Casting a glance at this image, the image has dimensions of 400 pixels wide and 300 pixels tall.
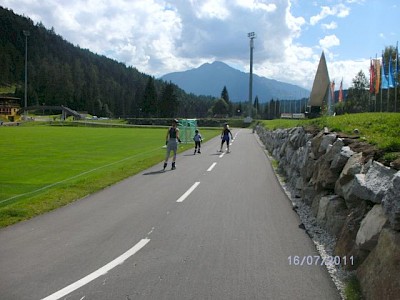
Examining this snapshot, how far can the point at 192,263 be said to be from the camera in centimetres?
588

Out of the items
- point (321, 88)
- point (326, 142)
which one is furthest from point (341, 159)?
point (321, 88)

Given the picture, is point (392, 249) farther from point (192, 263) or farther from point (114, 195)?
point (114, 195)

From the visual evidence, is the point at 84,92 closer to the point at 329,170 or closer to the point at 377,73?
the point at 377,73

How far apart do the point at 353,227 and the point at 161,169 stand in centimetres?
1247

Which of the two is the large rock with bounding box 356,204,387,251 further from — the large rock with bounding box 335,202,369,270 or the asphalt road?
the asphalt road

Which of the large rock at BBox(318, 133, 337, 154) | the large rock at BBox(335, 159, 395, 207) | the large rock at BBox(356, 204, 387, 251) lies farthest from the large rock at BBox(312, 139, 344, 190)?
the large rock at BBox(356, 204, 387, 251)

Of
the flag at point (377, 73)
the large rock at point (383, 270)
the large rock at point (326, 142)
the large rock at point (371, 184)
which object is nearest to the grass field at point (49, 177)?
the large rock at point (326, 142)

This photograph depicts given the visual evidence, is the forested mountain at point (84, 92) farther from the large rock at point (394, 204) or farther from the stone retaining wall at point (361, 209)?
the large rock at point (394, 204)

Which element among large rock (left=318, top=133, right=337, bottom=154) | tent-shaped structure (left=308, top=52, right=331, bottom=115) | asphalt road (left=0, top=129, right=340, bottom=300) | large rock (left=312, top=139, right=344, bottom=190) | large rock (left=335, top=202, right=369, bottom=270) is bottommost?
asphalt road (left=0, top=129, right=340, bottom=300)

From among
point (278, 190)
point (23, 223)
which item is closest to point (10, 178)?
point (23, 223)

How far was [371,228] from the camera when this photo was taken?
4820 millimetres

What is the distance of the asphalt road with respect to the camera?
500cm
